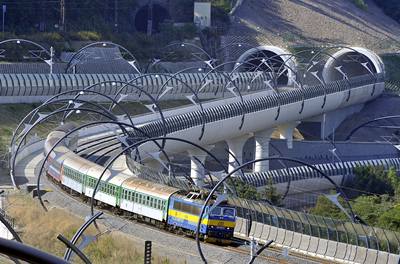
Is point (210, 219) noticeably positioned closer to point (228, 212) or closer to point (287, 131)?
point (228, 212)

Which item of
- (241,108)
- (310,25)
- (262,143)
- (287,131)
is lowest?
(287,131)

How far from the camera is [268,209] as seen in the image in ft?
89.9

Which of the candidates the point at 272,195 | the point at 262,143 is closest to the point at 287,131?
the point at 262,143

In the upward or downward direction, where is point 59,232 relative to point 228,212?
downward

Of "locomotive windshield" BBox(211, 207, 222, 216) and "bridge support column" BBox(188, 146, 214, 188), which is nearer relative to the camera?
"locomotive windshield" BBox(211, 207, 222, 216)

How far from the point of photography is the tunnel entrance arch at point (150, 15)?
84812 mm

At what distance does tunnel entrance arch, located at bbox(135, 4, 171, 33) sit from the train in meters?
50.6

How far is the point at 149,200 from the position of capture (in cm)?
2861

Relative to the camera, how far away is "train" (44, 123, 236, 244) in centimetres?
2639

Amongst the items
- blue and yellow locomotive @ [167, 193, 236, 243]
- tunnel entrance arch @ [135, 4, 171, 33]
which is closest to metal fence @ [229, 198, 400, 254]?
blue and yellow locomotive @ [167, 193, 236, 243]

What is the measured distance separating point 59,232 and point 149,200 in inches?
142

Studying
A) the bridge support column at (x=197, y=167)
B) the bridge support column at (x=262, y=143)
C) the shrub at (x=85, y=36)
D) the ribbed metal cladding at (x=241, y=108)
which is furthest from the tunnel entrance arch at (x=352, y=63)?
the bridge support column at (x=197, y=167)

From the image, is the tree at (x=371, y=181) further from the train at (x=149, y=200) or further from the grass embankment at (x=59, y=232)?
the grass embankment at (x=59, y=232)

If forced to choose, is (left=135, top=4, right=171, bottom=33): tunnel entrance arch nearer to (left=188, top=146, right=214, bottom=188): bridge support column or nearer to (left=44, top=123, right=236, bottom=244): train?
(left=188, top=146, right=214, bottom=188): bridge support column
